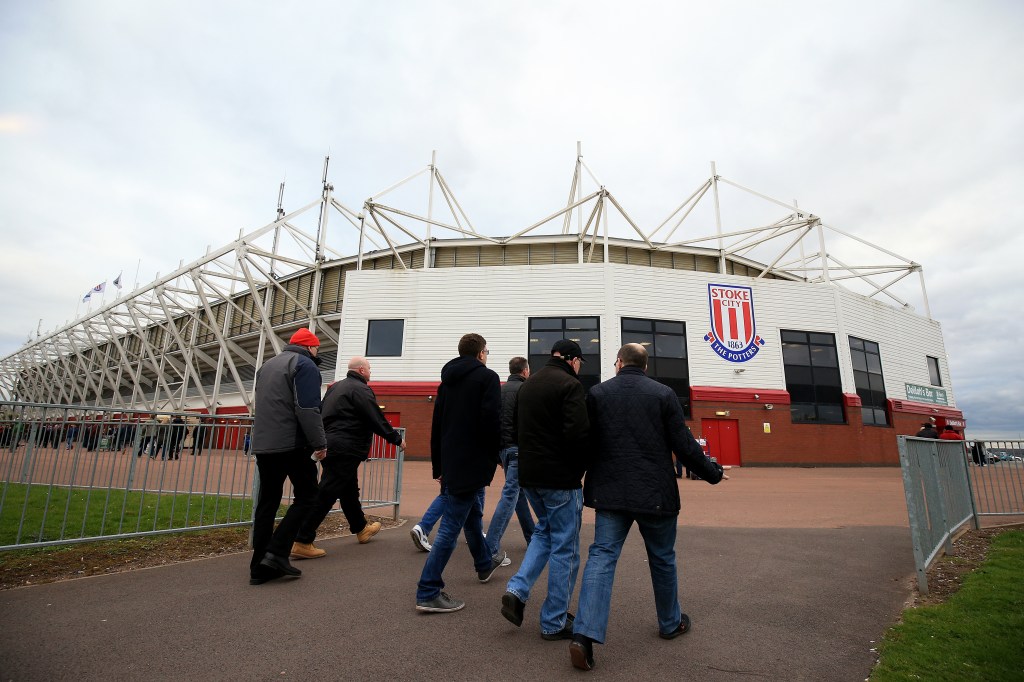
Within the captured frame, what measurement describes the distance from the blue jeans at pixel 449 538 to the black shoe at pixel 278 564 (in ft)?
3.65

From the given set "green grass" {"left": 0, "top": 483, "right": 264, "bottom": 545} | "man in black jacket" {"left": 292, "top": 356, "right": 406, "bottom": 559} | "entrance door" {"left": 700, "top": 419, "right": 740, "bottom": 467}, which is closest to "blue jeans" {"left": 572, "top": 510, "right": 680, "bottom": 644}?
"man in black jacket" {"left": 292, "top": 356, "right": 406, "bottom": 559}

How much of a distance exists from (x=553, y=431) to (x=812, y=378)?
23.6 m

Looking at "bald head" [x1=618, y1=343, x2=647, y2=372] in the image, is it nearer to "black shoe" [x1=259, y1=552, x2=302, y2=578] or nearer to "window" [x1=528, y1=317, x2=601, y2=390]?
"black shoe" [x1=259, y1=552, x2=302, y2=578]

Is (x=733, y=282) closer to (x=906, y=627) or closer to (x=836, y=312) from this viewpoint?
(x=836, y=312)

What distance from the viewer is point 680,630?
10.0ft

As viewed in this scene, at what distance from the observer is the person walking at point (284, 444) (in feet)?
13.3

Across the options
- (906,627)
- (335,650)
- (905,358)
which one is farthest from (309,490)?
(905,358)

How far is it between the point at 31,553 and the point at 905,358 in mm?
32654

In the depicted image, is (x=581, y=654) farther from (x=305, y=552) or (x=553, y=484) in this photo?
(x=305, y=552)

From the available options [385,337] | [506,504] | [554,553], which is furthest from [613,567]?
[385,337]

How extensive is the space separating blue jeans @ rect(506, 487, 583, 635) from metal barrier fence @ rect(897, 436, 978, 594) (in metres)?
2.57

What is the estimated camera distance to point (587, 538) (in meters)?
5.89

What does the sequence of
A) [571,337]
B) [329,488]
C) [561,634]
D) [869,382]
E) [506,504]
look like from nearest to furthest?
[561,634] < [506,504] < [329,488] < [571,337] < [869,382]

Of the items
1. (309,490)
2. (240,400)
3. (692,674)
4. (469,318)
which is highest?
(469,318)
